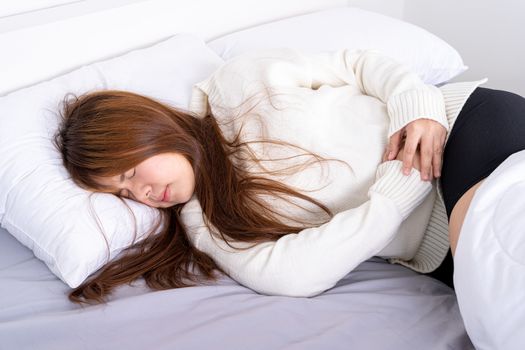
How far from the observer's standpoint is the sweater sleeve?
1.04m

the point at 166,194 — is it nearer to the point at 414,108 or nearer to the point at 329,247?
the point at 329,247

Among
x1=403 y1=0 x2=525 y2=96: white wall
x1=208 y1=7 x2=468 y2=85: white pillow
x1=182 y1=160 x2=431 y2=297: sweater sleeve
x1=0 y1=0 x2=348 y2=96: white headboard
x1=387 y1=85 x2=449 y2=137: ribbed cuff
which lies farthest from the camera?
x1=403 y1=0 x2=525 y2=96: white wall

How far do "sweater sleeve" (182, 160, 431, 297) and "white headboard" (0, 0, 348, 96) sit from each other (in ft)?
1.87

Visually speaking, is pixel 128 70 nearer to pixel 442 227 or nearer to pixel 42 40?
pixel 42 40

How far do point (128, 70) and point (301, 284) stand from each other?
61 cm

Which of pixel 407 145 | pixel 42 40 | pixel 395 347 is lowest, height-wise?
pixel 395 347

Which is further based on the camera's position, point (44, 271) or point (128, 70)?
point (128, 70)

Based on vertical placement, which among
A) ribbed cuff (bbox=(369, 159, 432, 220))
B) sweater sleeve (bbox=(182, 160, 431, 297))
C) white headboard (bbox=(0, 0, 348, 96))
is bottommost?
sweater sleeve (bbox=(182, 160, 431, 297))

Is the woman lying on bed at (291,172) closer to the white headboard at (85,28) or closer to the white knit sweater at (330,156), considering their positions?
the white knit sweater at (330,156)

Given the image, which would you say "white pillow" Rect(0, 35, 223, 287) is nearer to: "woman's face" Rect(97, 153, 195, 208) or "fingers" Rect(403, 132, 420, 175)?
"woman's face" Rect(97, 153, 195, 208)

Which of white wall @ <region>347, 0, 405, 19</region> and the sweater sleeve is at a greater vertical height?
white wall @ <region>347, 0, 405, 19</region>

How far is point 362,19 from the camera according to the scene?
171 centimetres

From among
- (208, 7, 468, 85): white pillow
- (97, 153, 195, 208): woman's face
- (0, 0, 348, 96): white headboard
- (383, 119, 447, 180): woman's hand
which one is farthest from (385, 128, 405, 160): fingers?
(0, 0, 348, 96): white headboard

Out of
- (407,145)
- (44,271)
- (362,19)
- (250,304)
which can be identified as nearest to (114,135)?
(44,271)
